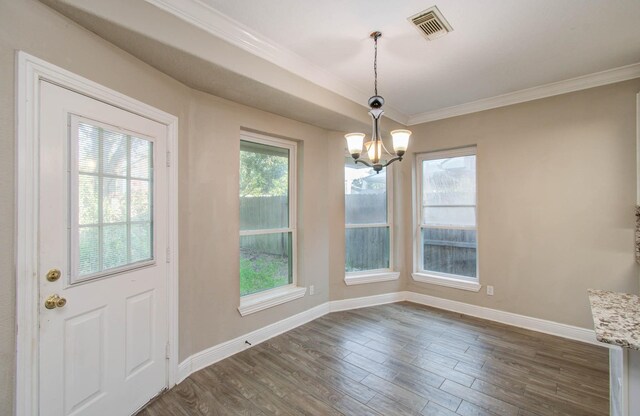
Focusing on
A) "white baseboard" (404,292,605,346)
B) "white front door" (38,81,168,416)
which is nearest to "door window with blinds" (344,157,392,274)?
"white baseboard" (404,292,605,346)

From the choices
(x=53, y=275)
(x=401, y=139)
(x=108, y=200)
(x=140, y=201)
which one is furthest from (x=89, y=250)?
(x=401, y=139)

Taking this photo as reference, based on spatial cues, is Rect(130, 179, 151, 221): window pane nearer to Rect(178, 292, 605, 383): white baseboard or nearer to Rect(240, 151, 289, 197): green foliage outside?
Rect(240, 151, 289, 197): green foliage outside

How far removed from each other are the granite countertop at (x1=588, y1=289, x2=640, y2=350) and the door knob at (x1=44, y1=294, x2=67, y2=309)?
2.50 m

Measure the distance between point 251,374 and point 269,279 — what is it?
A: 1.03 m

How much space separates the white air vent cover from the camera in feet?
6.23

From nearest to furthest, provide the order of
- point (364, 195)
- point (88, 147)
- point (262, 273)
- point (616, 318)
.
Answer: point (616, 318) → point (88, 147) → point (262, 273) → point (364, 195)

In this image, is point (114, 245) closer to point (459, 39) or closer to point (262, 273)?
point (262, 273)

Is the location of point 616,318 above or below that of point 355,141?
below

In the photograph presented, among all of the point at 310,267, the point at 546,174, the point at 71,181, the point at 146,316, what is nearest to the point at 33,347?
the point at 146,316

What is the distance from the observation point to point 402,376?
228 cm

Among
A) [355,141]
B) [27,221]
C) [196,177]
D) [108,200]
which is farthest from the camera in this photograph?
[196,177]

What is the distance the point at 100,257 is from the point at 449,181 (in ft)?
12.9

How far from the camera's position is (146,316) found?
1.98m

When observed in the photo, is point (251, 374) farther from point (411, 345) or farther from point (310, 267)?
point (411, 345)
